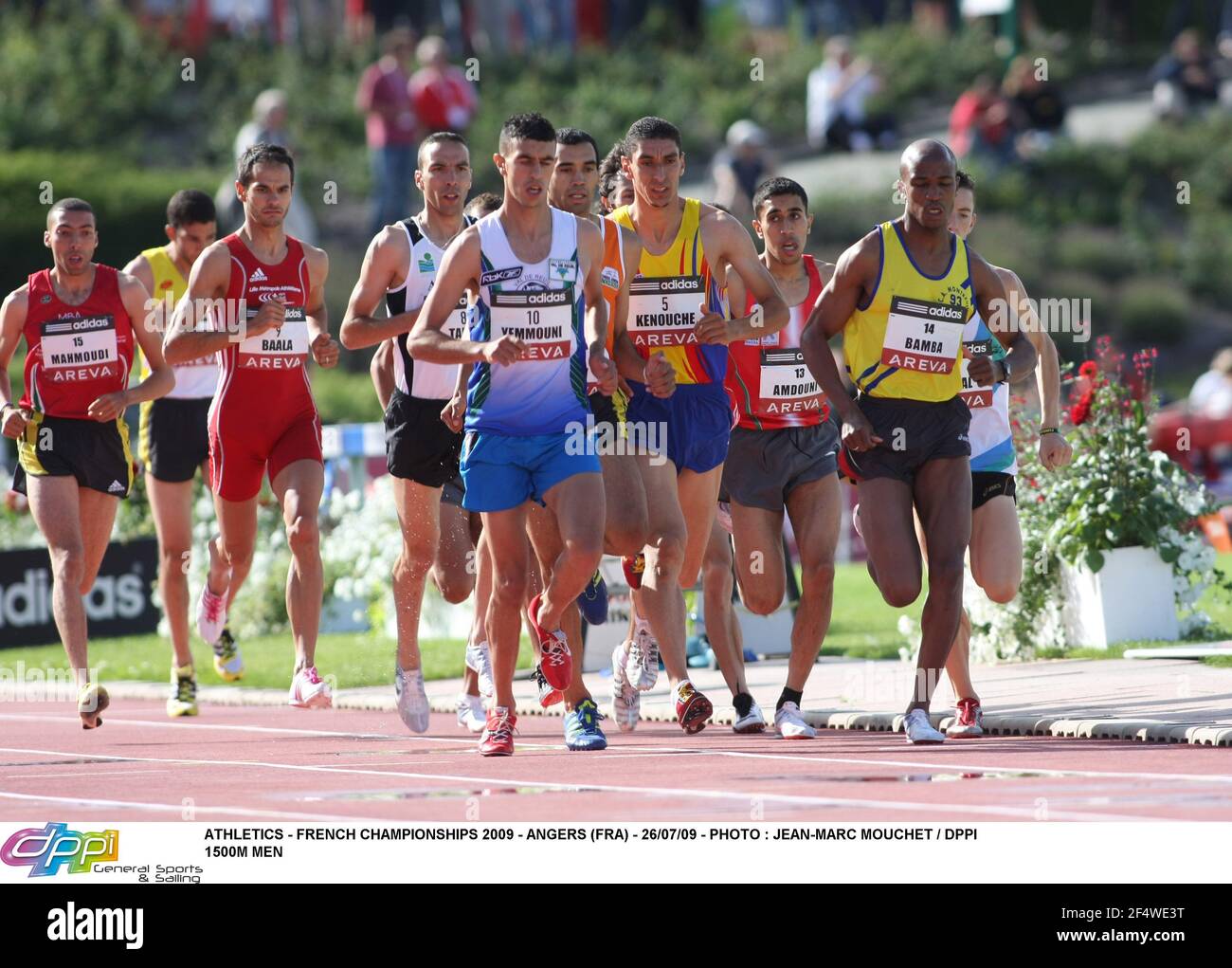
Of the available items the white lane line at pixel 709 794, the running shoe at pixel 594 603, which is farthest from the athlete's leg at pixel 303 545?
the running shoe at pixel 594 603

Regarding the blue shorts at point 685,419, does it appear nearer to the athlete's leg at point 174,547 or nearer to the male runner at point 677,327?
the male runner at point 677,327

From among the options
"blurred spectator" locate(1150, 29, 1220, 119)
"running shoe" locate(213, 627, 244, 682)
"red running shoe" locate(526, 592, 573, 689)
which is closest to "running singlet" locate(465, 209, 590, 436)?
"red running shoe" locate(526, 592, 573, 689)

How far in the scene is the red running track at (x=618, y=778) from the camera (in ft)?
25.7

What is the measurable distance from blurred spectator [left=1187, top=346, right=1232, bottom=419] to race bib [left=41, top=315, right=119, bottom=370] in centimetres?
1357

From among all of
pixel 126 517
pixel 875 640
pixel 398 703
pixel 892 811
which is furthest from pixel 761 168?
pixel 892 811

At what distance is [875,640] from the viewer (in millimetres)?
14805

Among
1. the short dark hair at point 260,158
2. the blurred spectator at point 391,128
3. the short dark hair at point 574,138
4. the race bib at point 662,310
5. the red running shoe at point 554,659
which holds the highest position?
the blurred spectator at point 391,128

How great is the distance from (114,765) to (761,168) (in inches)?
661

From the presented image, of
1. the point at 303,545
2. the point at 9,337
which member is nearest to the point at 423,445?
the point at 303,545

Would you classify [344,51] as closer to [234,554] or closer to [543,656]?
[234,554]

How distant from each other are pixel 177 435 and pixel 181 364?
0.39m

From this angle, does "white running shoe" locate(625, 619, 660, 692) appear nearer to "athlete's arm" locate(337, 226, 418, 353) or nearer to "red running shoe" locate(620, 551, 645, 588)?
"red running shoe" locate(620, 551, 645, 588)

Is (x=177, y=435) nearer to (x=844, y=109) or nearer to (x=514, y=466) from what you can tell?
(x=514, y=466)

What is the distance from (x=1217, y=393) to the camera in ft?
76.1
